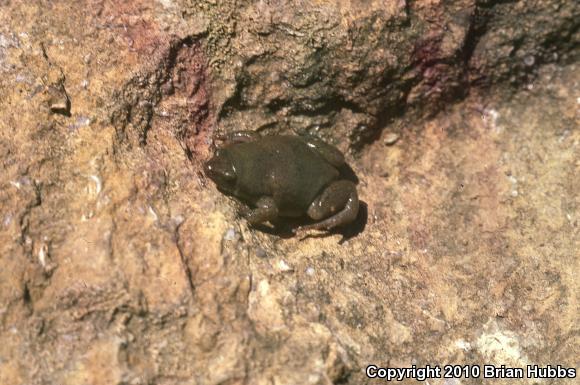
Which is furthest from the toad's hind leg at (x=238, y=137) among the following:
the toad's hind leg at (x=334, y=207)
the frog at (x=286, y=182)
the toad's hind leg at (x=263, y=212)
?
the toad's hind leg at (x=334, y=207)

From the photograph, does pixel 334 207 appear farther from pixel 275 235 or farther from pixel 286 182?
pixel 275 235

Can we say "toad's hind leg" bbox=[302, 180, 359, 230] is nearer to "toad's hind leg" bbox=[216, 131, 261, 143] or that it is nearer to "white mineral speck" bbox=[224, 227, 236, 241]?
"toad's hind leg" bbox=[216, 131, 261, 143]

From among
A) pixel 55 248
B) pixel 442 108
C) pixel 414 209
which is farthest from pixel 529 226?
pixel 55 248

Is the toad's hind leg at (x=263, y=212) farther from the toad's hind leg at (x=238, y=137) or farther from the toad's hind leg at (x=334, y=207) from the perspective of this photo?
the toad's hind leg at (x=238, y=137)

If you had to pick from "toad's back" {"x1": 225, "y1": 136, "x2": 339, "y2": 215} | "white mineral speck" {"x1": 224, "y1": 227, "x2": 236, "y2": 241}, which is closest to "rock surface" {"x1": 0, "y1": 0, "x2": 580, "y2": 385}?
"white mineral speck" {"x1": 224, "y1": 227, "x2": 236, "y2": 241}

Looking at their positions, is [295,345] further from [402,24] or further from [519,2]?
[519,2]
